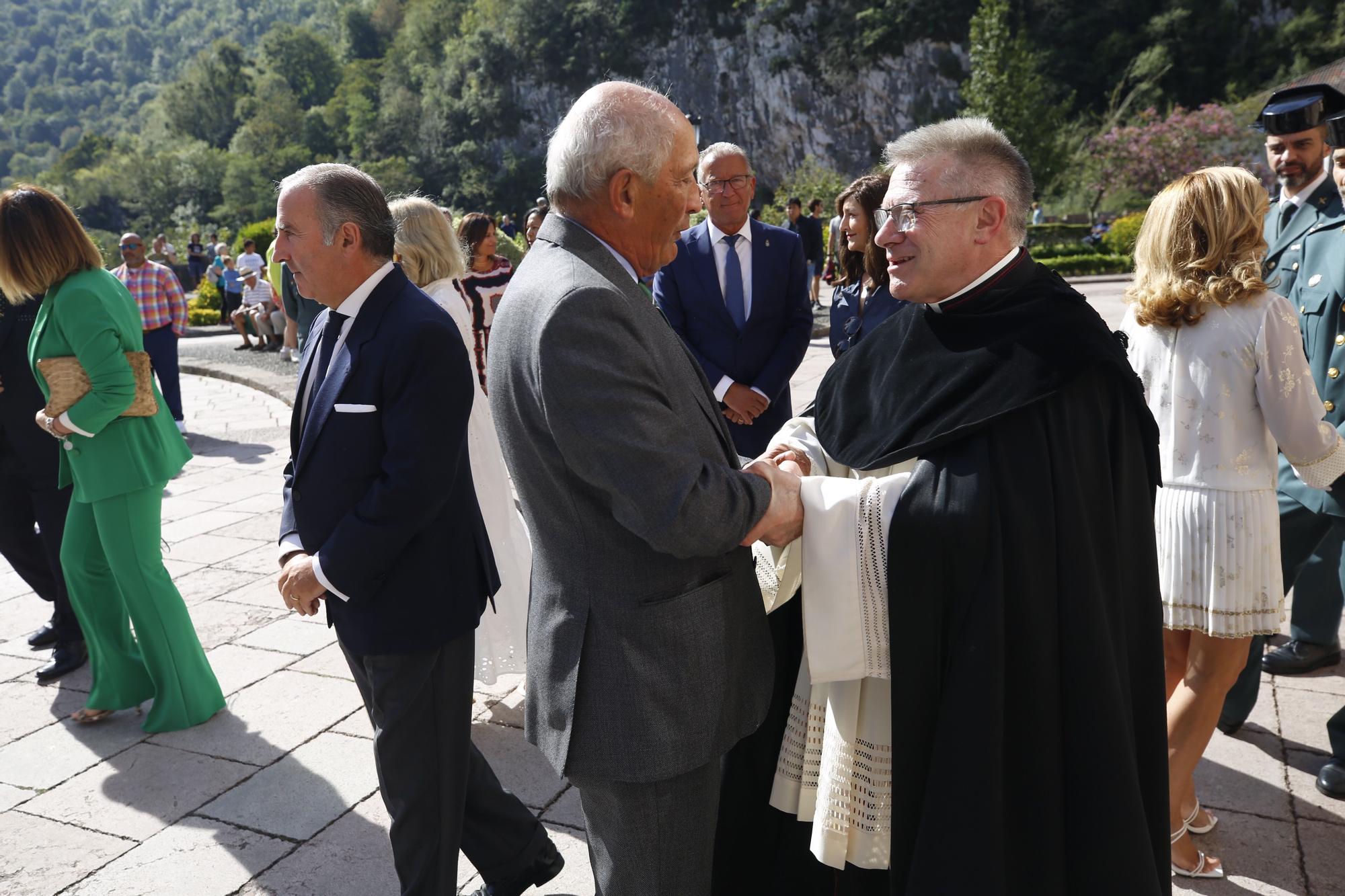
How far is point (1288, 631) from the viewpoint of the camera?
418 cm

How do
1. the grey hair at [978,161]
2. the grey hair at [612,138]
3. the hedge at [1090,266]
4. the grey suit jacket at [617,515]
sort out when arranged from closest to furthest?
1. the grey suit jacket at [617,515]
2. the grey hair at [612,138]
3. the grey hair at [978,161]
4. the hedge at [1090,266]

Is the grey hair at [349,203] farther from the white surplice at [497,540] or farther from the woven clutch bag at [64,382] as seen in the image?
the woven clutch bag at [64,382]

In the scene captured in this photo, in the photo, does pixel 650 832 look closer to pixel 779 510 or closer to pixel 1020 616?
pixel 779 510

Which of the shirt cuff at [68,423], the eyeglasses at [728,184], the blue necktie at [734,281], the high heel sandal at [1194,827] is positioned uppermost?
the eyeglasses at [728,184]

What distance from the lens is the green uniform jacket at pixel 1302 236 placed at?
328 cm

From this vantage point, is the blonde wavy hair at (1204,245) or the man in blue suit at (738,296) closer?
the blonde wavy hair at (1204,245)

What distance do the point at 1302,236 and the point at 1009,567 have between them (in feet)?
8.27

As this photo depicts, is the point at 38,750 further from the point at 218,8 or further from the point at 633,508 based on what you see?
the point at 218,8

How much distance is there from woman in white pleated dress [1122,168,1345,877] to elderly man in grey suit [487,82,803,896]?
1.44 m

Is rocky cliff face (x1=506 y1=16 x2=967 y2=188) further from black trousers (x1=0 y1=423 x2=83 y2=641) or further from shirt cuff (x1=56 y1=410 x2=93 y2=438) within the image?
shirt cuff (x1=56 y1=410 x2=93 y2=438)

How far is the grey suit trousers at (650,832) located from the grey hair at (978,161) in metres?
1.22

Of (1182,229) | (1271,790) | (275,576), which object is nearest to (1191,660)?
(1271,790)

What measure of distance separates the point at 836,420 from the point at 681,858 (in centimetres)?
95

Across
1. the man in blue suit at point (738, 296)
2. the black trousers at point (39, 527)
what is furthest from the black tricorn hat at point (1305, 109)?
the black trousers at point (39, 527)
